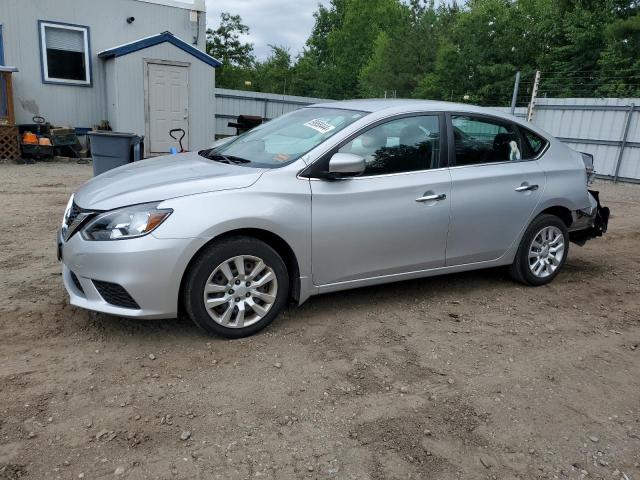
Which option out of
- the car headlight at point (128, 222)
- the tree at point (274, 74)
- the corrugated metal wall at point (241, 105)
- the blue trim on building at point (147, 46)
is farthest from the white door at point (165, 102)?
the tree at point (274, 74)

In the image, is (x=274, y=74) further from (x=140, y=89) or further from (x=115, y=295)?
(x=115, y=295)

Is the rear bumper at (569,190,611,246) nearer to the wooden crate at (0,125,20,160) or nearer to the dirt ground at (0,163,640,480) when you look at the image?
the dirt ground at (0,163,640,480)

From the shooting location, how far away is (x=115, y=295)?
3348 mm

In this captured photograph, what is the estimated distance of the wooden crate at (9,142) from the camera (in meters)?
11.9

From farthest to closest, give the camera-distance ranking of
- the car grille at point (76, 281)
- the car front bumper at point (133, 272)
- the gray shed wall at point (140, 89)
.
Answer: the gray shed wall at point (140, 89) < the car grille at point (76, 281) < the car front bumper at point (133, 272)

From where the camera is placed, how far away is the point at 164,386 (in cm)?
307

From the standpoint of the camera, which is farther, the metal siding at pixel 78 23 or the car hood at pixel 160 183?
the metal siding at pixel 78 23

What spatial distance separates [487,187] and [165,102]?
1050 cm

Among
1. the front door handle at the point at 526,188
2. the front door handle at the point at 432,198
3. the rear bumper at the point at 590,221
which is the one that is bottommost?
the rear bumper at the point at 590,221

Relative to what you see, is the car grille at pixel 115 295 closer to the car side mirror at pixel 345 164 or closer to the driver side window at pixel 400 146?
the car side mirror at pixel 345 164

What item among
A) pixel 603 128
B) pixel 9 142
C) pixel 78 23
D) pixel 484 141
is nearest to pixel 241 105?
pixel 78 23

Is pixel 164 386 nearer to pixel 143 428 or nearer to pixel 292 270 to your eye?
pixel 143 428

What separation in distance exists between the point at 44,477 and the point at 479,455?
1.99 meters

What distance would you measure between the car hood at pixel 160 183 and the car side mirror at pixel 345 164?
1.63 feet
